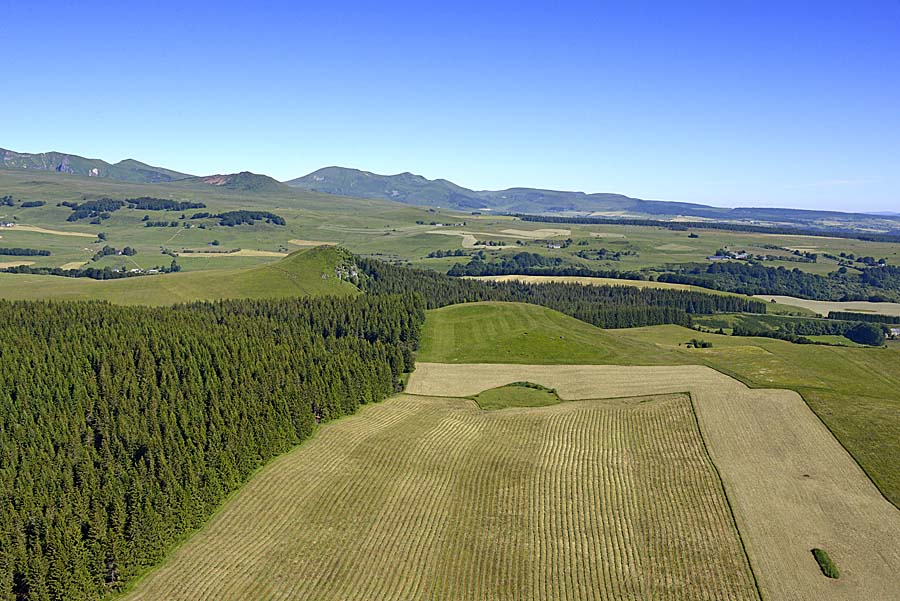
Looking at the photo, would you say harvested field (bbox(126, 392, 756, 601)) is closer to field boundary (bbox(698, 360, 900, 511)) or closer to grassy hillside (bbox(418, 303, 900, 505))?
field boundary (bbox(698, 360, 900, 511))

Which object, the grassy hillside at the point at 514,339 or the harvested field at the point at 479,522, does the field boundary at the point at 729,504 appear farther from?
the grassy hillside at the point at 514,339

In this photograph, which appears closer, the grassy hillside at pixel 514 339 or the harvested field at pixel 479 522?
the harvested field at pixel 479 522

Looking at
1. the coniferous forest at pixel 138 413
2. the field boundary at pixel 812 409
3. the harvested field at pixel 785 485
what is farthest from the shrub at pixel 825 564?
the coniferous forest at pixel 138 413

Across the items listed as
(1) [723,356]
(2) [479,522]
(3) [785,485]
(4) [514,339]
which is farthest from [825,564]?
(4) [514,339]

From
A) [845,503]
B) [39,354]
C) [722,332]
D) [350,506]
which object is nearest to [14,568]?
[350,506]

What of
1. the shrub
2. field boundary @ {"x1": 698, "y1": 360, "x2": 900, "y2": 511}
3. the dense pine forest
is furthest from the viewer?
field boundary @ {"x1": 698, "y1": 360, "x2": 900, "y2": 511}

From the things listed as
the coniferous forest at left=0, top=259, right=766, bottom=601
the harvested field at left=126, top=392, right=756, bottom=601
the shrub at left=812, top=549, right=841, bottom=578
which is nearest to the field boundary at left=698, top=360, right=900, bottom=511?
the shrub at left=812, top=549, right=841, bottom=578

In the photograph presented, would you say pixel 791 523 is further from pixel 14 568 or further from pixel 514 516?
pixel 14 568
